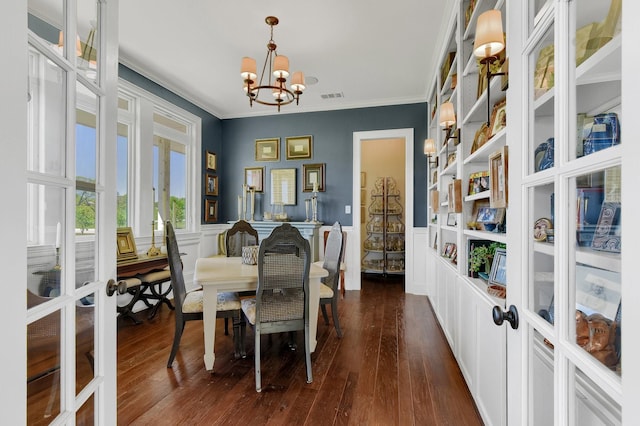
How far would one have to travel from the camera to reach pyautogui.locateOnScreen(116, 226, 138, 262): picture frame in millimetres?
3139

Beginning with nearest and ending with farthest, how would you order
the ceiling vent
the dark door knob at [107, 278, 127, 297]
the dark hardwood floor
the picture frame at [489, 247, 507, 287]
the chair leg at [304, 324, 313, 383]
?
1. the dark door knob at [107, 278, 127, 297]
2. the picture frame at [489, 247, 507, 287]
3. the dark hardwood floor
4. the chair leg at [304, 324, 313, 383]
5. the ceiling vent

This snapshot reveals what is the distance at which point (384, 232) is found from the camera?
5746 millimetres

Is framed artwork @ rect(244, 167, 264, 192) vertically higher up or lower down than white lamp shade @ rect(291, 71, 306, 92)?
lower down

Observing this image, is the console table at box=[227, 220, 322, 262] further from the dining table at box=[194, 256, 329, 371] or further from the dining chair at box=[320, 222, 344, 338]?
the dining table at box=[194, 256, 329, 371]

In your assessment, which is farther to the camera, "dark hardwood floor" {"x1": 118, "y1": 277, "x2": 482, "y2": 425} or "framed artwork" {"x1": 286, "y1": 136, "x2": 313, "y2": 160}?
"framed artwork" {"x1": 286, "y1": 136, "x2": 313, "y2": 160}

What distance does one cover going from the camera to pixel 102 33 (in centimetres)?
Answer: 109

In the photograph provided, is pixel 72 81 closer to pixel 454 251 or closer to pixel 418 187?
pixel 454 251

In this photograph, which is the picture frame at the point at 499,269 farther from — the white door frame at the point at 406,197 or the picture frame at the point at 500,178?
the white door frame at the point at 406,197

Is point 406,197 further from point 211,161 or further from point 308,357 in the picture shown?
point 211,161

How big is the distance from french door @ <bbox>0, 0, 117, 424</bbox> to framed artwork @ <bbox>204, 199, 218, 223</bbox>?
3950mm

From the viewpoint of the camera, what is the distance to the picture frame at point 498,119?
5.30ft

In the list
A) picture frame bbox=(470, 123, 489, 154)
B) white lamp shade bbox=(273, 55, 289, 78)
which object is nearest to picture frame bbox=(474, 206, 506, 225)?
picture frame bbox=(470, 123, 489, 154)

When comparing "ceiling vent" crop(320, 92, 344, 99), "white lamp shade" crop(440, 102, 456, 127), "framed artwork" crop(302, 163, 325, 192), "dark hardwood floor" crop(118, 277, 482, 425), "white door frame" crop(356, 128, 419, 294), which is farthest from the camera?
"framed artwork" crop(302, 163, 325, 192)

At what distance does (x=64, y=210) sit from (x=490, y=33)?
1.79 metres
